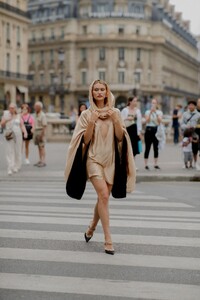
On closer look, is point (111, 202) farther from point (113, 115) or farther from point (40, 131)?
point (40, 131)

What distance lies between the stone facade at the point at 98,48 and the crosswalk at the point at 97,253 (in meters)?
74.3

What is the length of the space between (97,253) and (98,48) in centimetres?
8376

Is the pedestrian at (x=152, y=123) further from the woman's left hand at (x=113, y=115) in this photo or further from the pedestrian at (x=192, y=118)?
the woman's left hand at (x=113, y=115)

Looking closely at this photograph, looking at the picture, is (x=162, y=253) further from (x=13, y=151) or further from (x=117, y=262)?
(x=13, y=151)

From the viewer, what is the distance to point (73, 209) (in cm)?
962

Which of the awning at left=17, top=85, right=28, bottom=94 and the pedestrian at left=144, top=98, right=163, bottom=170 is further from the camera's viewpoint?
the awning at left=17, top=85, right=28, bottom=94

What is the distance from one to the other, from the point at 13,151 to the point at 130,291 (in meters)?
10.5

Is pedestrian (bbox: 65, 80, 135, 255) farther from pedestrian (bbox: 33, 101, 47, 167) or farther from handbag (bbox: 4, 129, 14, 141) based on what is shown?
pedestrian (bbox: 33, 101, 47, 167)

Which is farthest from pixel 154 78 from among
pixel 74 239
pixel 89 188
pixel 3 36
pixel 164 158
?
pixel 74 239

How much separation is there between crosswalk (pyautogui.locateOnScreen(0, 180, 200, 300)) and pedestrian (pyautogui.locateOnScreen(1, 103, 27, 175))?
5.09 meters

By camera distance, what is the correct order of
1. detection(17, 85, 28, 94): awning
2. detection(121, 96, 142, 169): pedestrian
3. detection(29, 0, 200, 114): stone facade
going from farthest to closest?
detection(29, 0, 200, 114): stone facade, detection(17, 85, 28, 94): awning, detection(121, 96, 142, 169): pedestrian

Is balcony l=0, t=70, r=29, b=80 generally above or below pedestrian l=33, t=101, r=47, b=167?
above

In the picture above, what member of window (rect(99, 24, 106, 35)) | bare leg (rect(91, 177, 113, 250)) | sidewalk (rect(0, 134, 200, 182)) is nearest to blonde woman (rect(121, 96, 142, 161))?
sidewalk (rect(0, 134, 200, 182))

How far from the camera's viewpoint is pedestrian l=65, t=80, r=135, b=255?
6688 millimetres
